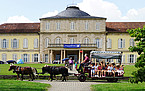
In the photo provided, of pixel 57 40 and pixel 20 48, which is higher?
pixel 57 40

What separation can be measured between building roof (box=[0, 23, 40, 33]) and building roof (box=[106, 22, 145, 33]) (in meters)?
13.3

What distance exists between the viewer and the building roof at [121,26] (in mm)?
51222

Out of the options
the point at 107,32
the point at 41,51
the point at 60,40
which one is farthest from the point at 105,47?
the point at 41,51

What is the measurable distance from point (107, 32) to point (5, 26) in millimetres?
19339

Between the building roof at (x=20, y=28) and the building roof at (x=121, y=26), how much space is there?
43.6 feet

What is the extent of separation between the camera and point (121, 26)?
172ft

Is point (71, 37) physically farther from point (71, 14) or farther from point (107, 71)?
point (107, 71)

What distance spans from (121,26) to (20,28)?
61.6 ft

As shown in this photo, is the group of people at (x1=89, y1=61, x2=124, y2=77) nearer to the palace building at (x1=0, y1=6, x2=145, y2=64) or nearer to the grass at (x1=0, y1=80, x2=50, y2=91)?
the grass at (x1=0, y1=80, x2=50, y2=91)

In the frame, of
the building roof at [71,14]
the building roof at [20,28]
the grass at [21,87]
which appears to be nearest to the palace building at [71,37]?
the building roof at [71,14]

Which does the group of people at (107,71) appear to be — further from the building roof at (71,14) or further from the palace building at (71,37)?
the building roof at (71,14)

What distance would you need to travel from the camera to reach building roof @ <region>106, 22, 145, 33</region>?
51222 mm

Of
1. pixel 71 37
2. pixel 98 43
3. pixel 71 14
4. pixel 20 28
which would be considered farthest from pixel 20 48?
pixel 98 43

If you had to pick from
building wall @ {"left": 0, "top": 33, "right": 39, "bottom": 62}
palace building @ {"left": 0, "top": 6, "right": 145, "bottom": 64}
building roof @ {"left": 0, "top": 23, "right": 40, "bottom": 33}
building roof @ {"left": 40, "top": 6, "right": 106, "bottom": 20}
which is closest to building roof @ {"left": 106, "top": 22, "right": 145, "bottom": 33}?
palace building @ {"left": 0, "top": 6, "right": 145, "bottom": 64}
